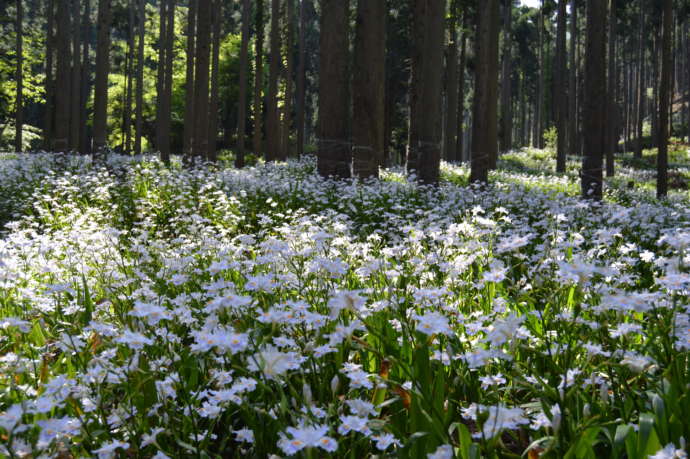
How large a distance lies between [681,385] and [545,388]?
0.46 m

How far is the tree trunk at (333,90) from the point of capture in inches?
455

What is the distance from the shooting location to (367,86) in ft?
41.5

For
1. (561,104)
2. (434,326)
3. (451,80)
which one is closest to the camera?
(434,326)

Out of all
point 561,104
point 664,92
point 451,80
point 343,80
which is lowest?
point 343,80

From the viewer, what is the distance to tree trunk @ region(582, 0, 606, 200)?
1040 cm

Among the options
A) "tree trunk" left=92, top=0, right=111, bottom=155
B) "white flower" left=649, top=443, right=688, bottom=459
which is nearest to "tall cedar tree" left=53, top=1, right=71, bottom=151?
"tree trunk" left=92, top=0, right=111, bottom=155

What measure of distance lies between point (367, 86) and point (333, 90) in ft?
3.84

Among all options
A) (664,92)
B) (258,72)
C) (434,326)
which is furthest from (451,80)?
(434,326)

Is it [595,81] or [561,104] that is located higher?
[561,104]

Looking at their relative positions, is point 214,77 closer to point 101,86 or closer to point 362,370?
point 101,86

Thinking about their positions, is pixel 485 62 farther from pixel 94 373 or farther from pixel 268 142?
pixel 94 373

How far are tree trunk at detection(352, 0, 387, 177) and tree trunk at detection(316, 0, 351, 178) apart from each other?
2.12ft

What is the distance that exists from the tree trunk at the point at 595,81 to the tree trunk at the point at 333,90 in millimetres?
4503

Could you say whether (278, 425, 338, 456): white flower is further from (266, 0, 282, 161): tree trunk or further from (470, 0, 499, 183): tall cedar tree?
(266, 0, 282, 161): tree trunk
